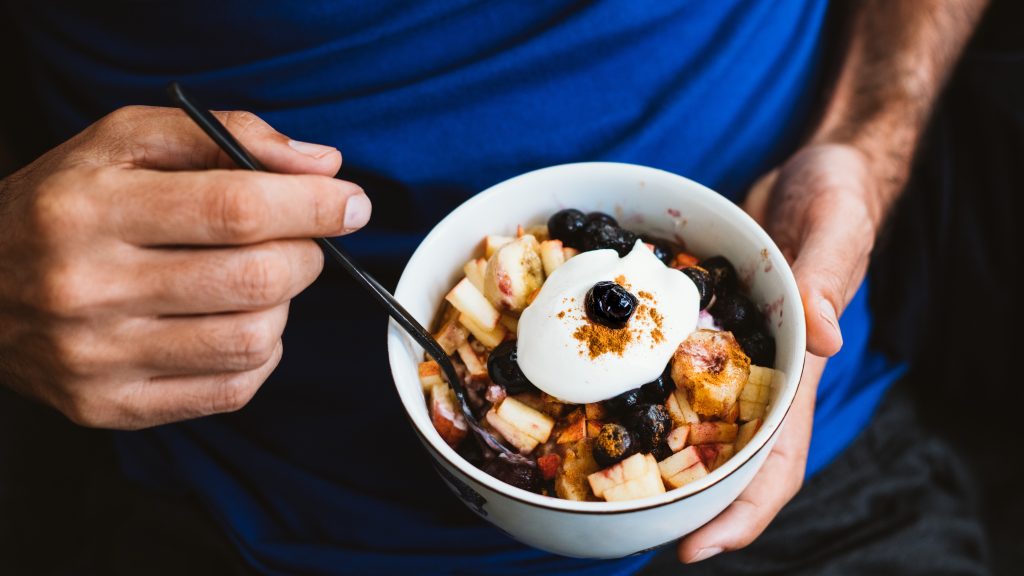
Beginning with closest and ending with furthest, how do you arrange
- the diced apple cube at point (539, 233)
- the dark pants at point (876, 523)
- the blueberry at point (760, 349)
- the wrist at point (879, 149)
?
the blueberry at point (760, 349) → the diced apple cube at point (539, 233) → the dark pants at point (876, 523) → the wrist at point (879, 149)

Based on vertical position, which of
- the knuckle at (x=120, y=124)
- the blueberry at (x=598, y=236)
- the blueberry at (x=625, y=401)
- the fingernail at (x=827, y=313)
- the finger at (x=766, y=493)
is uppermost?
the knuckle at (x=120, y=124)

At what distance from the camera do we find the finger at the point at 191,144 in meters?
0.80

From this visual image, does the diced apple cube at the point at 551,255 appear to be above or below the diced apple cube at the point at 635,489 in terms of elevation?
above

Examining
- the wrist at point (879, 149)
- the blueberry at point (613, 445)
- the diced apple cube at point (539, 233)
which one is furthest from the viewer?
the wrist at point (879, 149)

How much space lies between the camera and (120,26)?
1.08m

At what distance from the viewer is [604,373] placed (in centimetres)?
83

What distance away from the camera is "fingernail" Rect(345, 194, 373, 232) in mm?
768

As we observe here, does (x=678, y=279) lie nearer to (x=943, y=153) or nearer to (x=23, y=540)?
(x=943, y=153)

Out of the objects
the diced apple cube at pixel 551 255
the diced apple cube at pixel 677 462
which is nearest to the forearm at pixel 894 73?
the diced apple cube at pixel 551 255

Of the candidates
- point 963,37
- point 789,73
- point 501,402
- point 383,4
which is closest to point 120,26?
point 383,4

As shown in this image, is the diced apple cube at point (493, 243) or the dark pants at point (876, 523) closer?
the diced apple cube at point (493, 243)

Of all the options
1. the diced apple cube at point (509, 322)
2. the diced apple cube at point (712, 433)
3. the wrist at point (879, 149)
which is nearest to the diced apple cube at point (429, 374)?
the diced apple cube at point (509, 322)

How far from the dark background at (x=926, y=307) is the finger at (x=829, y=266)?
258mm

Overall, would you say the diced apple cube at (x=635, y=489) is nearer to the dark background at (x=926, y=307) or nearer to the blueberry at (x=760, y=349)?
the blueberry at (x=760, y=349)
